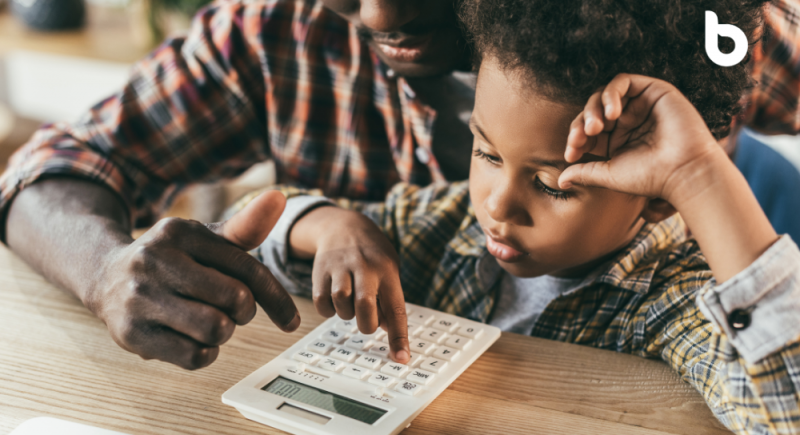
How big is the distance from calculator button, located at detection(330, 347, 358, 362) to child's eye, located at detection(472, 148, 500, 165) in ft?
0.78

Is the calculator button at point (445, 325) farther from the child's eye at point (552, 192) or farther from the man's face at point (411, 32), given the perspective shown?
the man's face at point (411, 32)

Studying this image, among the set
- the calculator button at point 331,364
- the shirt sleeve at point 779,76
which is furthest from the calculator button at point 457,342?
the shirt sleeve at point 779,76

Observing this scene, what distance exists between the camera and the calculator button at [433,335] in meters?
0.65

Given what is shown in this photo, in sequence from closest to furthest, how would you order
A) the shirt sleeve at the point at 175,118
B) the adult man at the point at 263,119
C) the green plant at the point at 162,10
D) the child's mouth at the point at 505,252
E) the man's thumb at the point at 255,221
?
the man's thumb at the point at 255,221, the child's mouth at the point at 505,252, the adult man at the point at 263,119, the shirt sleeve at the point at 175,118, the green plant at the point at 162,10

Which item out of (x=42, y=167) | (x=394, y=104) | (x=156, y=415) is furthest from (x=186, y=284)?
(x=394, y=104)

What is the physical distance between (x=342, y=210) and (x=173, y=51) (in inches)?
18.2

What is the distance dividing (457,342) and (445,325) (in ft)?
0.11

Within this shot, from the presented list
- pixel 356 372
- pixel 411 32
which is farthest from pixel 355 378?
pixel 411 32

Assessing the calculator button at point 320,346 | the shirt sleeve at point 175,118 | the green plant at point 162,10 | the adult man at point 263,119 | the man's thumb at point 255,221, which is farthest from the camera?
the green plant at point 162,10

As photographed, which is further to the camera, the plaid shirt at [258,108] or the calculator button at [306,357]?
the plaid shirt at [258,108]

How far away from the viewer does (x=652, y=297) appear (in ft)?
2.48

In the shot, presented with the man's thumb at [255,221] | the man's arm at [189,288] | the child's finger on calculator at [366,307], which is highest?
the man's thumb at [255,221]

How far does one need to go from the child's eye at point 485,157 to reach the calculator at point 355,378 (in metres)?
0.17

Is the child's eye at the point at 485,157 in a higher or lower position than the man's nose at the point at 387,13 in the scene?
lower
